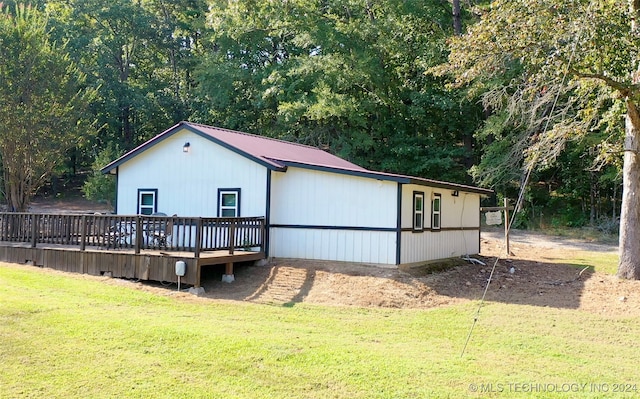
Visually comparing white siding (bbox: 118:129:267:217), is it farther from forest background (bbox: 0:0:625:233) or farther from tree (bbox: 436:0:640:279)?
forest background (bbox: 0:0:625:233)

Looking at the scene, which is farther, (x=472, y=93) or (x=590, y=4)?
(x=472, y=93)

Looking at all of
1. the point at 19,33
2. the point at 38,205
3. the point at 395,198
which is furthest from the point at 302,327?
the point at 38,205

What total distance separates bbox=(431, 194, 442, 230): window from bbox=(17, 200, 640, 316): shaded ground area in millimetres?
1211

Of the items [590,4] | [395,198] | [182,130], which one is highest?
[590,4]

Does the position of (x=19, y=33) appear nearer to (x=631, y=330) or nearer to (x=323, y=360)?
(x=323, y=360)

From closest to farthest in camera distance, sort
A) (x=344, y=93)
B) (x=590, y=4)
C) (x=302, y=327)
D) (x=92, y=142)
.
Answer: (x=302, y=327) < (x=590, y=4) < (x=344, y=93) < (x=92, y=142)

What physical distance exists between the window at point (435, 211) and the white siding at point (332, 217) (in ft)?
7.44

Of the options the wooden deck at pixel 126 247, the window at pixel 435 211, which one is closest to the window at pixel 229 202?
the wooden deck at pixel 126 247

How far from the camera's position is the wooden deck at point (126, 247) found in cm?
1204

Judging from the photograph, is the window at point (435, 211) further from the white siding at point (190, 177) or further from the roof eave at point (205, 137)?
the white siding at point (190, 177)

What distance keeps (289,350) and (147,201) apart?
10.4 meters

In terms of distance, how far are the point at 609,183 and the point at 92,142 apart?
3102 cm

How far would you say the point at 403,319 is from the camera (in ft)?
32.0

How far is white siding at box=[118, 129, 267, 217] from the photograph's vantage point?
14367 millimetres
